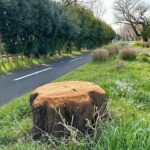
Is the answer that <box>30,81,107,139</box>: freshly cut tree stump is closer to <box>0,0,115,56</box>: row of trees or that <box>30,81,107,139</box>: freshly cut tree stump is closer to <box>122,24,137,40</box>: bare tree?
<box>0,0,115,56</box>: row of trees

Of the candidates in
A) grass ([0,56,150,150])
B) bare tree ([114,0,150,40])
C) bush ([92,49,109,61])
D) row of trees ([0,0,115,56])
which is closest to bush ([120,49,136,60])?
bush ([92,49,109,61])

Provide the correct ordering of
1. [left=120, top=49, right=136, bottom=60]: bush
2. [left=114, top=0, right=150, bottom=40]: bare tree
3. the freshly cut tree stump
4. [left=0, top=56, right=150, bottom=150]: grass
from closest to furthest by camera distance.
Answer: [left=0, top=56, right=150, bottom=150]: grass < the freshly cut tree stump < [left=120, top=49, right=136, bottom=60]: bush < [left=114, top=0, right=150, bottom=40]: bare tree


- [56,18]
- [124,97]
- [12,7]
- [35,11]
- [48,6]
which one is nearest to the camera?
[124,97]

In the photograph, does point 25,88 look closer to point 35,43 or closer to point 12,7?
point 12,7

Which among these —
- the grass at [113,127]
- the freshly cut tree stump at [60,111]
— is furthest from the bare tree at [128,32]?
the freshly cut tree stump at [60,111]

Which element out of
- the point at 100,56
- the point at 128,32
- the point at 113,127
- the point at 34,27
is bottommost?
the point at 128,32

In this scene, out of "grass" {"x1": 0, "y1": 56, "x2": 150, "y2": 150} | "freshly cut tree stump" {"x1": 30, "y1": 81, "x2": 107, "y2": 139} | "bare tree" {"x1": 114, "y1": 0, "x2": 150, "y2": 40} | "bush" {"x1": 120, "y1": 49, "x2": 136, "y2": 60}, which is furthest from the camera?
"bare tree" {"x1": 114, "y1": 0, "x2": 150, "y2": 40}

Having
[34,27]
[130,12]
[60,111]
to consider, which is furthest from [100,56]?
[130,12]

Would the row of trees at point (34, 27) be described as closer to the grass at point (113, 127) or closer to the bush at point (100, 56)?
the bush at point (100, 56)

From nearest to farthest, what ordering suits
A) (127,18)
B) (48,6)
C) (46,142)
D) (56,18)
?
1. (46,142)
2. (48,6)
3. (56,18)
4. (127,18)

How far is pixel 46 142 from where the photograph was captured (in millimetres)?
4625

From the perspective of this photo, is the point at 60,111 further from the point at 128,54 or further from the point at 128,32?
the point at 128,32

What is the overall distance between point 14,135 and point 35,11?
64.7ft

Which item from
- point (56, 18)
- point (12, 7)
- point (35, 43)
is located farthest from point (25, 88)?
point (56, 18)
